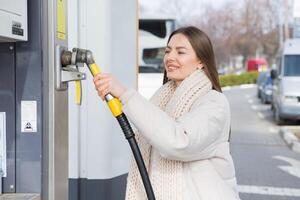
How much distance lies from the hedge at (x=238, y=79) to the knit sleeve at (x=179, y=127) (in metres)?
32.8

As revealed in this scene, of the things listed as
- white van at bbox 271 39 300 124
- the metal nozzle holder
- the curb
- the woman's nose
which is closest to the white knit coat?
the woman's nose

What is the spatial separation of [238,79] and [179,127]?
3639cm

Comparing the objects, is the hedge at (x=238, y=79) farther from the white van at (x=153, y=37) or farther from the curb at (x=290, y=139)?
the white van at (x=153, y=37)

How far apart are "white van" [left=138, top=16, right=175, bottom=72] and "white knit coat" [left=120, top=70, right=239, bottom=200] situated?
365 inches

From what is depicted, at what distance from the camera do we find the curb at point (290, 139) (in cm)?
1052

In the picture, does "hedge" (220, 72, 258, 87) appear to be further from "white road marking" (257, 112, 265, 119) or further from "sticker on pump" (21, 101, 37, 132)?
"sticker on pump" (21, 101, 37, 132)

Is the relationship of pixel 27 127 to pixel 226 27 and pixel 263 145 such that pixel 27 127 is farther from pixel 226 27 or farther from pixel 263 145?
pixel 226 27

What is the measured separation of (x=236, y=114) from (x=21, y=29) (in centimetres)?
1628

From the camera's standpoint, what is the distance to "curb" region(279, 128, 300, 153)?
34.5 ft

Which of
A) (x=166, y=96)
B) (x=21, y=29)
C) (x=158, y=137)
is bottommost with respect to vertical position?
(x=158, y=137)

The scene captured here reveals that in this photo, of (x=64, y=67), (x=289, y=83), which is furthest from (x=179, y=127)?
(x=289, y=83)

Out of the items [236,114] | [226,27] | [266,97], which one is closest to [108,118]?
[236,114]

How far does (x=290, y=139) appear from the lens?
37.1 feet

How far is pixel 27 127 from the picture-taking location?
2.14m
